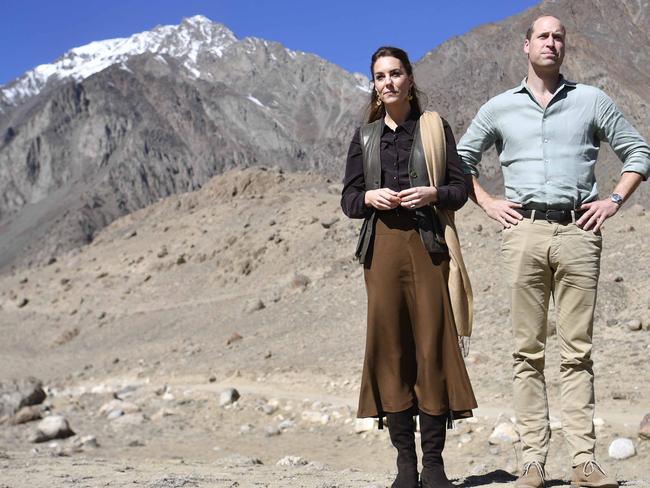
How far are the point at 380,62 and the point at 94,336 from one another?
17237 millimetres

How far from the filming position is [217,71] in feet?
487

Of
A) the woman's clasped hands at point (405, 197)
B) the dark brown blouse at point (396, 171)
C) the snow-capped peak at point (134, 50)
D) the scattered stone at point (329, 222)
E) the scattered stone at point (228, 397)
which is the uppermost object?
the snow-capped peak at point (134, 50)

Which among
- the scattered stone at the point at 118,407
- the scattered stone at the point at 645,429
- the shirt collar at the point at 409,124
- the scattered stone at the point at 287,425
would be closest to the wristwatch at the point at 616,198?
the shirt collar at the point at 409,124

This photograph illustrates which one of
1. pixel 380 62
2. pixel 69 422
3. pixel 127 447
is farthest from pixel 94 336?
pixel 380 62

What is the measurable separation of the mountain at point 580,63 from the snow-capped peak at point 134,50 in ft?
309

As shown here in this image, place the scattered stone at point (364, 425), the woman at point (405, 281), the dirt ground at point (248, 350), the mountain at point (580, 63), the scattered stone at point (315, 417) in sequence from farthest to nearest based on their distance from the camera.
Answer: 1. the mountain at point (580, 63)
2. the scattered stone at point (315, 417)
3. the scattered stone at point (364, 425)
4. the dirt ground at point (248, 350)
5. the woman at point (405, 281)

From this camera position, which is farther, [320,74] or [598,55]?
[320,74]

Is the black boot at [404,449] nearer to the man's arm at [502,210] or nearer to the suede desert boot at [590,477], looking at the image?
the suede desert boot at [590,477]

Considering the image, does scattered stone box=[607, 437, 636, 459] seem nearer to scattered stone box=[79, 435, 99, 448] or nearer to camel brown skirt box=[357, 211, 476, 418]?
camel brown skirt box=[357, 211, 476, 418]

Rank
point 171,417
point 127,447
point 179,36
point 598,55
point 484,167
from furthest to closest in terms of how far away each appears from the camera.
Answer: point 179,36 < point 598,55 < point 484,167 < point 171,417 < point 127,447

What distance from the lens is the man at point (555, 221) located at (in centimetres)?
402

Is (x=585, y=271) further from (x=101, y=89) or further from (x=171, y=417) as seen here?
(x=101, y=89)

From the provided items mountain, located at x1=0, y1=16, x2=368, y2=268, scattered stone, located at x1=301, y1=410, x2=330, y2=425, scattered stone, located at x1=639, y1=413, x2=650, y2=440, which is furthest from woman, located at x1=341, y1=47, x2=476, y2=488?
mountain, located at x1=0, y1=16, x2=368, y2=268

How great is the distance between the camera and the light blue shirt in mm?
4047
